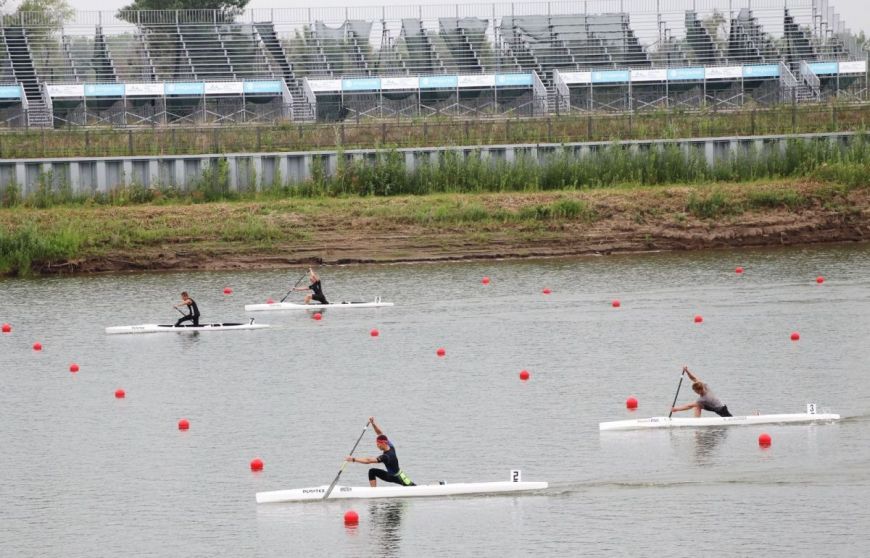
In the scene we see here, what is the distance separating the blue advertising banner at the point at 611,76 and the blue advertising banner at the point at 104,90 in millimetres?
22628

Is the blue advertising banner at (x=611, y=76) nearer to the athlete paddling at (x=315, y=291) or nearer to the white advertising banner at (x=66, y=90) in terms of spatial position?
the white advertising banner at (x=66, y=90)

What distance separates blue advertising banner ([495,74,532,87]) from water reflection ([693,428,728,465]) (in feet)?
141

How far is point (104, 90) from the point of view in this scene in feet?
219

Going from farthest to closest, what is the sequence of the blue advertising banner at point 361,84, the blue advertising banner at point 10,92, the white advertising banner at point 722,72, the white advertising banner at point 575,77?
Answer: the white advertising banner at point 722,72 → the white advertising banner at point 575,77 → the blue advertising banner at point 361,84 → the blue advertising banner at point 10,92

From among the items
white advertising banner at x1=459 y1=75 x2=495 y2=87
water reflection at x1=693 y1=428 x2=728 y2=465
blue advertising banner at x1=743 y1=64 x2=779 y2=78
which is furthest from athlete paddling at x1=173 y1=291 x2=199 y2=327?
blue advertising banner at x1=743 y1=64 x2=779 y2=78

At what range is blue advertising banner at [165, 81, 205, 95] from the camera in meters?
67.1

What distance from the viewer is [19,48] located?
70.5 meters

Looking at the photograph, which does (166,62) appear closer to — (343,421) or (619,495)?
(343,421)

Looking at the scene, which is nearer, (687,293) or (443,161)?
(687,293)

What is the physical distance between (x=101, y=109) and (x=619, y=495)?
47482 millimetres

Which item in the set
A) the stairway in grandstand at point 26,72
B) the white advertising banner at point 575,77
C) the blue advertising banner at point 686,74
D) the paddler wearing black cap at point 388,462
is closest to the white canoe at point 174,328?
the paddler wearing black cap at point 388,462

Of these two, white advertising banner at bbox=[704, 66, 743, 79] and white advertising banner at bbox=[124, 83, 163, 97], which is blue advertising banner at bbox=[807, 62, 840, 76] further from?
white advertising banner at bbox=[124, 83, 163, 97]

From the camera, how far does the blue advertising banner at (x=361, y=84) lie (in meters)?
69.0

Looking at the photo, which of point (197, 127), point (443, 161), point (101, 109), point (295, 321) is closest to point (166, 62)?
point (101, 109)
